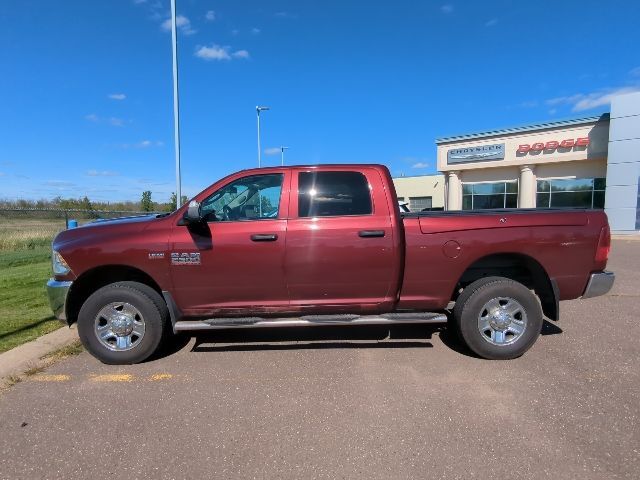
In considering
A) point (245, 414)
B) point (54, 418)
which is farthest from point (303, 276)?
point (54, 418)

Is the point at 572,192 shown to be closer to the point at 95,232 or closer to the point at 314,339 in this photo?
the point at 314,339

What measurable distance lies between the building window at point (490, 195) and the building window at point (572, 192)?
5.37ft

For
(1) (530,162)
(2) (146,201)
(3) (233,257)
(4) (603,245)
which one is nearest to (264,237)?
(3) (233,257)

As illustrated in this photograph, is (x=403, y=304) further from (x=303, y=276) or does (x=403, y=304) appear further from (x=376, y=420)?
(x=376, y=420)

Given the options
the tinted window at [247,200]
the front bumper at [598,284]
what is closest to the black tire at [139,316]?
the tinted window at [247,200]

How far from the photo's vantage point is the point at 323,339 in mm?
4914

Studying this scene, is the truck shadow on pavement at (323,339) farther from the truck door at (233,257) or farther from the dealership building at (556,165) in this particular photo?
the dealership building at (556,165)

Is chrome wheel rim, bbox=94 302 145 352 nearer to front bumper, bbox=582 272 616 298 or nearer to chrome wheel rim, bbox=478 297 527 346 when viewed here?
chrome wheel rim, bbox=478 297 527 346

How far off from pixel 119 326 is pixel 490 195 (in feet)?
89.0

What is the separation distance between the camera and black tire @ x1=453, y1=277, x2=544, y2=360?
425cm

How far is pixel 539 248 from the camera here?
4.26m

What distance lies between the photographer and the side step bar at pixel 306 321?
13.7 ft

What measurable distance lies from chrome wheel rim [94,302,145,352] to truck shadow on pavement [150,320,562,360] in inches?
15.0

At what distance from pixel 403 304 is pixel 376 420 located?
59.7 inches
